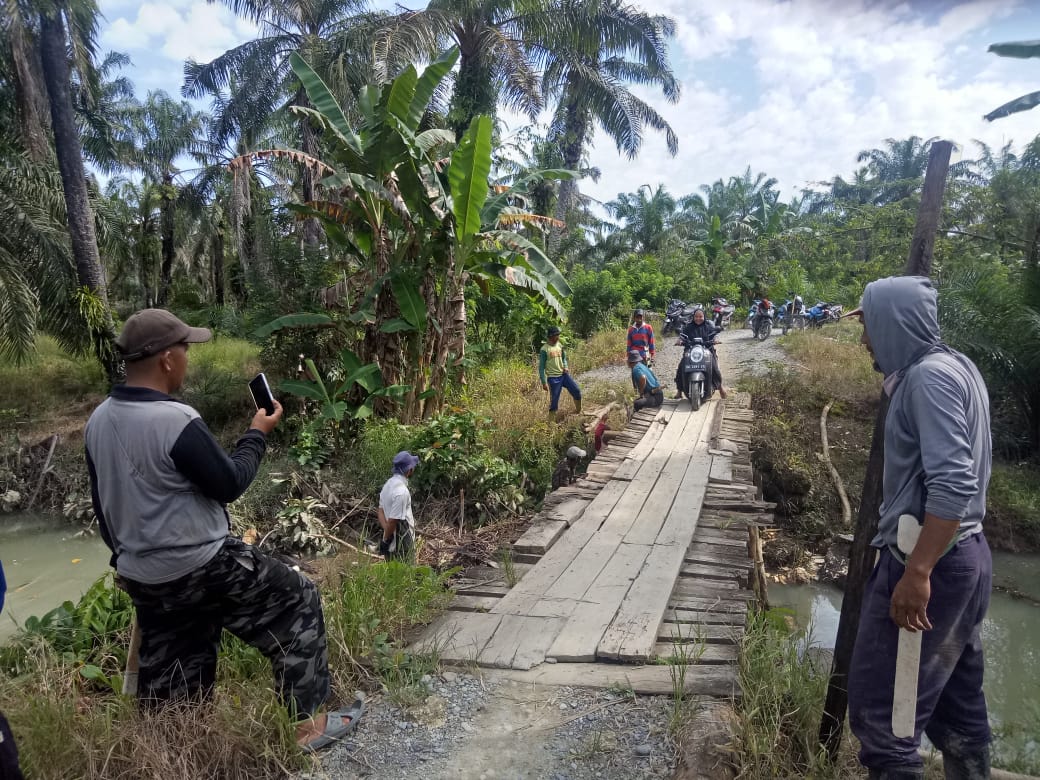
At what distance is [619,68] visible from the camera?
1892 centimetres

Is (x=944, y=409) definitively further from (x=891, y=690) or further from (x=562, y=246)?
(x=562, y=246)

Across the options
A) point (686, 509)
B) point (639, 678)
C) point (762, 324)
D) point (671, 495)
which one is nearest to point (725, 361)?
point (762, 324)

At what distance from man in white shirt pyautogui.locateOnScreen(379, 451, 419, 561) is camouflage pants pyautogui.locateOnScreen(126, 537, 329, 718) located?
7.51ft

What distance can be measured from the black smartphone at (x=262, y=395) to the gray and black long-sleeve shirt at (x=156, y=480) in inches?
14.3

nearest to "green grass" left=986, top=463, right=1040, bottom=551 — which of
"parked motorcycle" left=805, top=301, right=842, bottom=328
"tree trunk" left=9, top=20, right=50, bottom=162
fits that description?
"parked motorcycle" left=805, top=301, right=842, bottom=328

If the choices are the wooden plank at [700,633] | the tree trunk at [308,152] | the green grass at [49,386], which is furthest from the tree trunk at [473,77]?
the wooden plank at [700,633]

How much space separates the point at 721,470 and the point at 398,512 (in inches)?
126

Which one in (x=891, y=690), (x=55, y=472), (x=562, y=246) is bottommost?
(x=55, y=472)

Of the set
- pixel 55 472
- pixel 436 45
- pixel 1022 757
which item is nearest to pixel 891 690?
pixel 1022 757

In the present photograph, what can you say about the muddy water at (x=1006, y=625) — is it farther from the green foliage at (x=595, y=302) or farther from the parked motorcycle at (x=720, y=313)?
the green foliage at (x=595, y=302)

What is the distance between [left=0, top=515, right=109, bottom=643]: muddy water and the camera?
6762 mm

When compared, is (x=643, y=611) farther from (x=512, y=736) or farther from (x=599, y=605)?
(x=512, y=736)

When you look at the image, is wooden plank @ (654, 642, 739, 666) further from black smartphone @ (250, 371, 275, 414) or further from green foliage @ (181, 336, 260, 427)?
green foliage @ (181, 336, 260, 427)

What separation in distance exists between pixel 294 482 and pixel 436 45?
1039 cm
